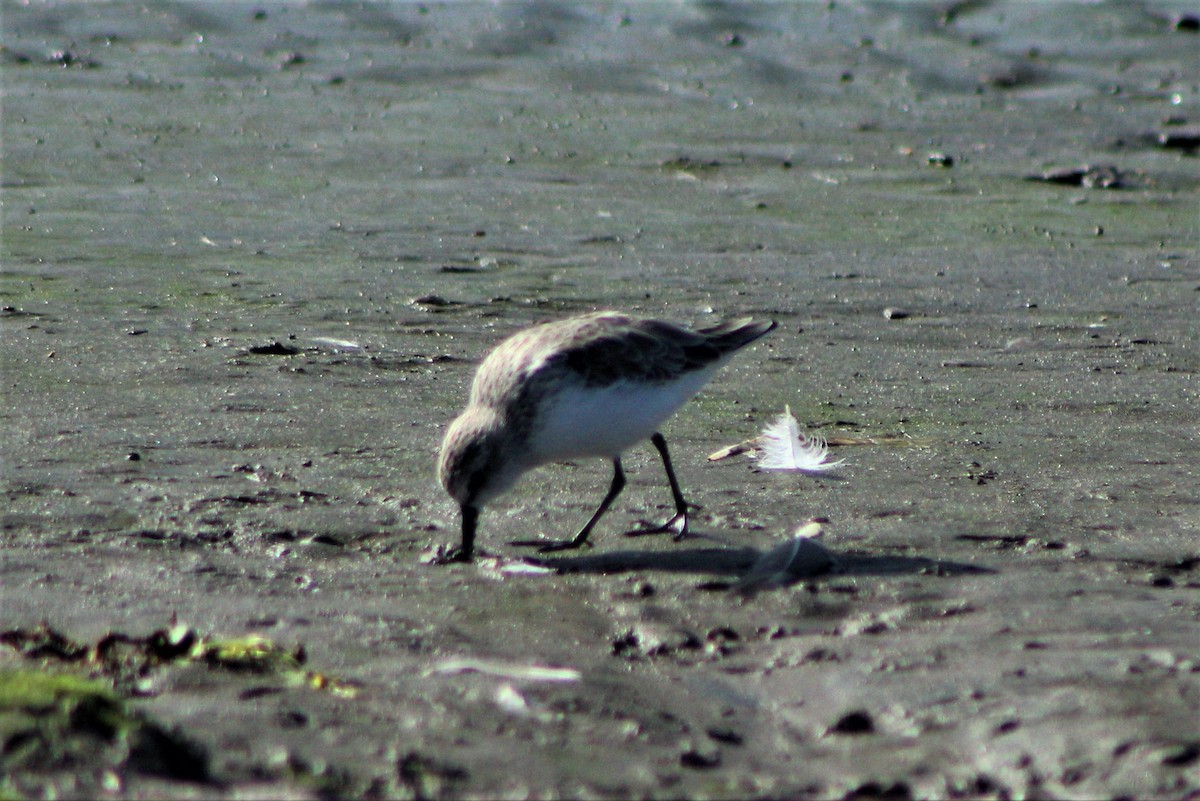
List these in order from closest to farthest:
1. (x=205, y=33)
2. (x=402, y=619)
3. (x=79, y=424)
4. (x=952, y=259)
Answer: (x=402, y=619)
(x=79, y=424)
(x=952, y=259)
(x=205, y=33)

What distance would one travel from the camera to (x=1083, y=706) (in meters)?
3.86

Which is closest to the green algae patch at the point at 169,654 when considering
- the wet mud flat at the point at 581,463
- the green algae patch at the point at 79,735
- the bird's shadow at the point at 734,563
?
the wet mud flat at the point at 581,463

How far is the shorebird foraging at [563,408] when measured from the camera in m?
5.34

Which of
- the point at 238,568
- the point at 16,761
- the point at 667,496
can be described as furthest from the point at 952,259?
the point at 16,761

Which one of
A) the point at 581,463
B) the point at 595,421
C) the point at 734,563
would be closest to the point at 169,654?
the point at 734,563

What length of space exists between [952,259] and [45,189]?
617 centimetres

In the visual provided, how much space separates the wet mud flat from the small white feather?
0.09 m

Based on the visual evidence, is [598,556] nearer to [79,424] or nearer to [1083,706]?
[1083,706]

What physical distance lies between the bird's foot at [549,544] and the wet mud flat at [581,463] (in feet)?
0.22

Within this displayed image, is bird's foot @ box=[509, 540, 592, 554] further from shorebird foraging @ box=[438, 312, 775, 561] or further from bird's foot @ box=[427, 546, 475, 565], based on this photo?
bird's foot @ box=[427, 546, 475, 565]

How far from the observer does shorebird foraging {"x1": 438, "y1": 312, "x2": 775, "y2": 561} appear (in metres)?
5.34

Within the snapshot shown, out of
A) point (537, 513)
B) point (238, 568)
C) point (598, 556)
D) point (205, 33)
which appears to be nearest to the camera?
point (238, 568)

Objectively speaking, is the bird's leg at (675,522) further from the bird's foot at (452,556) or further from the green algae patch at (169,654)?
the green algae patch at (169,654)

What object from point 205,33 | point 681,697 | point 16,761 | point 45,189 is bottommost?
point 681,697
